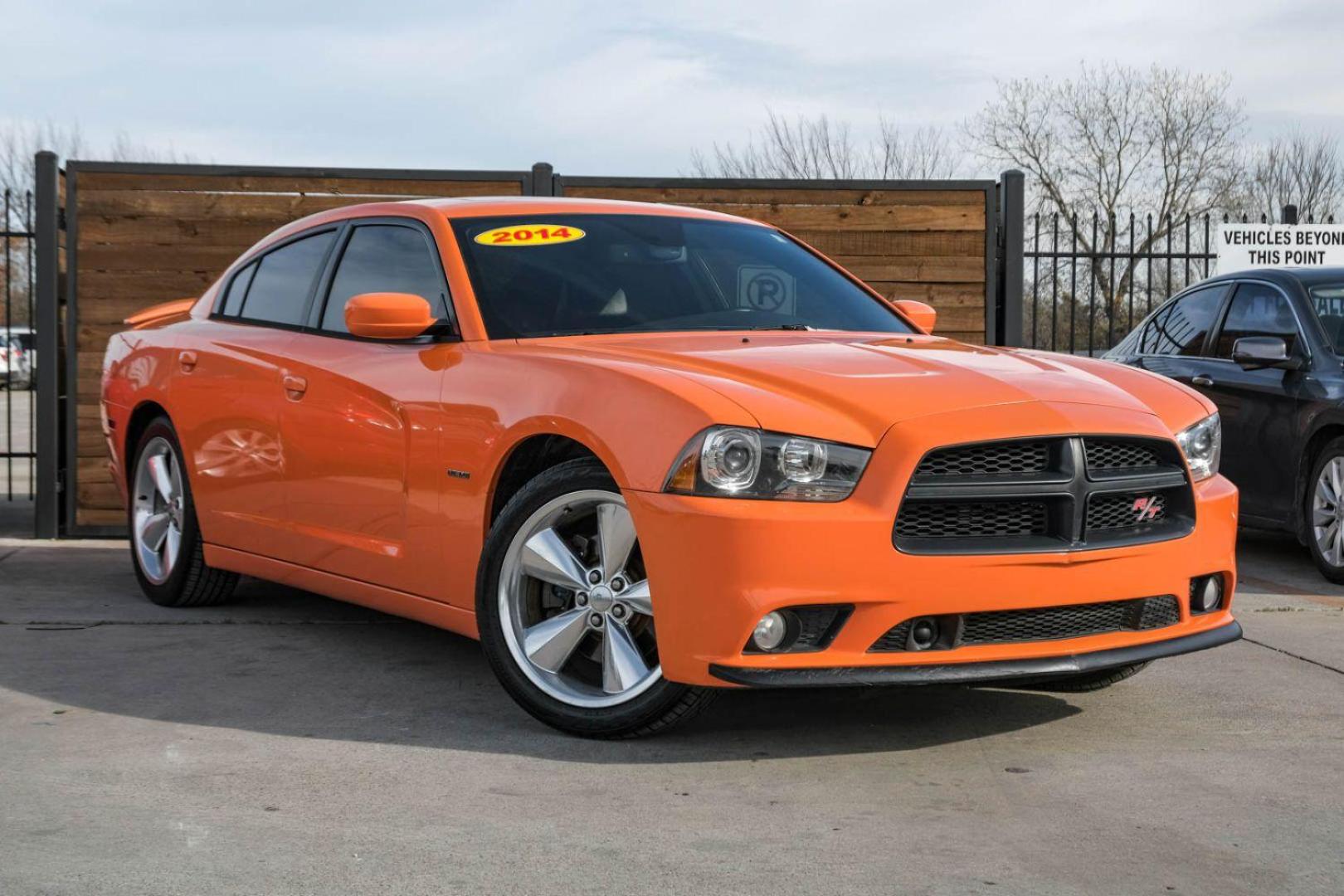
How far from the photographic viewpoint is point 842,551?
407 cm

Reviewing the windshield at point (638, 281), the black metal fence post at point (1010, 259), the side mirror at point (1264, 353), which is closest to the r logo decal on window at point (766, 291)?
the windshield at point (638, 281)

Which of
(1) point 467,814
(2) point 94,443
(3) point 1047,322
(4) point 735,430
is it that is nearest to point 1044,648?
(4) point 735,430

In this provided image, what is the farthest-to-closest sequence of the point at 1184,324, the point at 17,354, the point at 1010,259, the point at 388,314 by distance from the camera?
the point at 17,354, the point at 1010,259, the point at 1184,324, the point at 388,314

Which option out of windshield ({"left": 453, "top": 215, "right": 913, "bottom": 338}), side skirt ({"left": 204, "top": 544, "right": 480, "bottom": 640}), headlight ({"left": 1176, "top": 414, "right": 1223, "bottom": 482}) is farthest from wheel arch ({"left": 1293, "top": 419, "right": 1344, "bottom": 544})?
side skirt ({"left": 204, "top": 544, "right": 480, "bottom": 640})

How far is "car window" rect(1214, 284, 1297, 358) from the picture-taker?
28.3 feet

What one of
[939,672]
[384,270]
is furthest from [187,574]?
[939,672]

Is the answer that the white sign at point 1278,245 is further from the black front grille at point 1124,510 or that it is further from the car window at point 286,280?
the black front grille at point 1124,510

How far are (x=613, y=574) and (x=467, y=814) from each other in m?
0.90

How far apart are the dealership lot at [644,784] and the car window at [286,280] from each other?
132 cm

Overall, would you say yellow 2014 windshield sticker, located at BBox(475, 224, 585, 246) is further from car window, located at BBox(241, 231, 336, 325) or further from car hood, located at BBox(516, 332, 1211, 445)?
car window, located at BBox(241, 231, 336, 325)

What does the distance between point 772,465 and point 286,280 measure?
3.05 meters

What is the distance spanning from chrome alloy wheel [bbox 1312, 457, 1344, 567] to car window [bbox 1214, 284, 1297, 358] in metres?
0.76

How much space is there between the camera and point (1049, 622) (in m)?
4.34

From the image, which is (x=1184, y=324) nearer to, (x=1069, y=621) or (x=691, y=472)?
(x=1069, y=621)
